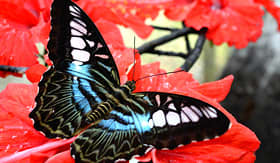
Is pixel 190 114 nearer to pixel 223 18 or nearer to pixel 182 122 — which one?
pixel 182 122

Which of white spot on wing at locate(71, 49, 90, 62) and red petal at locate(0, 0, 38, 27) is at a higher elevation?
red petal at locate(0, 0, 38, 27)

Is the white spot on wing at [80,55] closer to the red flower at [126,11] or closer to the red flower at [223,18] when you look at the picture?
the red flower at [126,11]

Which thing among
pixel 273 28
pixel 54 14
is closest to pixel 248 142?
pixel 54 14

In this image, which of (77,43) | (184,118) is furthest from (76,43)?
(184,118)

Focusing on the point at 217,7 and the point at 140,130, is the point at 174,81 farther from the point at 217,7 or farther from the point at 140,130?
the point at 217,7

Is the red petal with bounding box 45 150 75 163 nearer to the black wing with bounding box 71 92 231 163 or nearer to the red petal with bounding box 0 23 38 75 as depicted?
the black wing with bounding box 71 92 231 163

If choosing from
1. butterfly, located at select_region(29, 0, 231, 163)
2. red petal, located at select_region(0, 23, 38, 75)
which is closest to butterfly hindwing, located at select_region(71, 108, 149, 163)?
butterfly, located at select_region(29, 0, 231, 163)

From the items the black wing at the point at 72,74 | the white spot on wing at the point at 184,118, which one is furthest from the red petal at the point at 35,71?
the white spot on wing at the point at 184,118

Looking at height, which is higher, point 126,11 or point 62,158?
point 126,11
